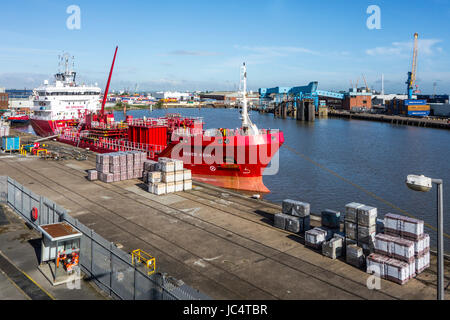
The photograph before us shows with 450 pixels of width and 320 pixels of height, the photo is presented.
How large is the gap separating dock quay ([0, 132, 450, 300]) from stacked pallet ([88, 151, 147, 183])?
2.28ft

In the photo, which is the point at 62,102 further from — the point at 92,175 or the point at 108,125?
the point at 92,175

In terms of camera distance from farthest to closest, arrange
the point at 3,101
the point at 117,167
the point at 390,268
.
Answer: the point at 3,101
the point at 117,167
the point at 390,268

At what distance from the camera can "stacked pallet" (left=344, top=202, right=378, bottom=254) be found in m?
12.3

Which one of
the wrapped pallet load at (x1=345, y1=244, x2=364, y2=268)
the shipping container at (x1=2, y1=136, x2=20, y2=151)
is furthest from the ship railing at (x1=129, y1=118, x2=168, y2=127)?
the wrapped pallet load at (x1=345, y1=244, x2=364, y2=268)

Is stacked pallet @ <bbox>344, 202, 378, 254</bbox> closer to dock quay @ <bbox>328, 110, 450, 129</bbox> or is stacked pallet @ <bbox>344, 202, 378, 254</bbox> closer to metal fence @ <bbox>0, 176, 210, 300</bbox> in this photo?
metal fence @ <bbox>0, 176, 210, 300</bbox>

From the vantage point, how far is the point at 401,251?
11156mm

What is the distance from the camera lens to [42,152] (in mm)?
34250

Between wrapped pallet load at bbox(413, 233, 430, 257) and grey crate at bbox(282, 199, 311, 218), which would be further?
grey crate at bbox(282, 199, 311, 218)

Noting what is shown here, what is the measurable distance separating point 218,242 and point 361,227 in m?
5.38

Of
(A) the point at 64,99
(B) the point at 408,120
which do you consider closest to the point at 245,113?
(A) the point at 64,99

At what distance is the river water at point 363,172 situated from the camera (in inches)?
1095

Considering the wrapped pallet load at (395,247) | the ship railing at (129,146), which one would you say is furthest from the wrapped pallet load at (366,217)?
the ship railing at (129,146)
